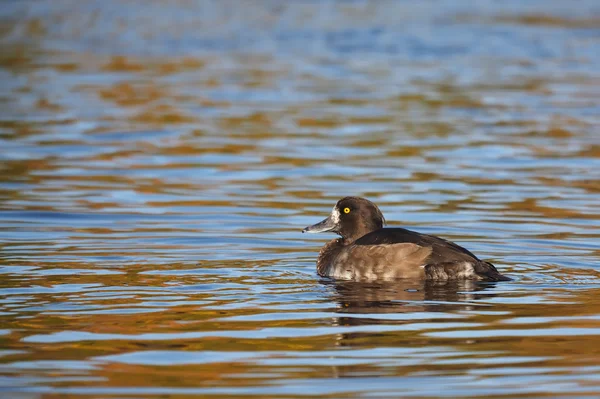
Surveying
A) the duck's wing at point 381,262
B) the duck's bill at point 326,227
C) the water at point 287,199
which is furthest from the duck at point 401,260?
the duck's bill at point 326,227

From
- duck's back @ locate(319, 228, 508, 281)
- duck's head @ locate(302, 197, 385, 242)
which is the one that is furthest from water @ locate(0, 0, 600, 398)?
duck's head @ locate(302, 197, 385, 242)

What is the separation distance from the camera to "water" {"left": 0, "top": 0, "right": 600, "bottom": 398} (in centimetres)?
693

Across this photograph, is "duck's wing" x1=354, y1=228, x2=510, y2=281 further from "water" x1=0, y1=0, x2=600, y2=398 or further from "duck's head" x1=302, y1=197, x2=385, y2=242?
"duck's head" x1=302, y1=197, x2=385, y2=242

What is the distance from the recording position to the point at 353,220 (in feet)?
34.8

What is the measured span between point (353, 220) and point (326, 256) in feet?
1.97

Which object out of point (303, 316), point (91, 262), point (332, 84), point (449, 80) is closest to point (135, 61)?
point (332, 84)

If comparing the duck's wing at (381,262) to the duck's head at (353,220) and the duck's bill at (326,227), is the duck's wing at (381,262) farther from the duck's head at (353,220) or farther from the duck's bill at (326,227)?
the duck's bill at (326,227)

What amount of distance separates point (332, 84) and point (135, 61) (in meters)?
5.44

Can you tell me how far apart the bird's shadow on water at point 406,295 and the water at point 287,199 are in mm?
39

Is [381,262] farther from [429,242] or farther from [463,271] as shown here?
[463,271]

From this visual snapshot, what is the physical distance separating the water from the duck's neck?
0.55 feet

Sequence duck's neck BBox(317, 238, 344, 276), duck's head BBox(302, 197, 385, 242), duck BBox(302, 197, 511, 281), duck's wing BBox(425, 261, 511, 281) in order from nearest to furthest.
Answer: duck's wing BBox(425, 261, 511, 281)
duck BBox(302, 197, 511, 281)
duck's neck BBox(317, 238, 344, 276)
duck's head BBox(302, 197, 385, 242)

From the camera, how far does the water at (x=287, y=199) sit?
273 inches

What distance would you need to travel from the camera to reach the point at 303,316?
8.13 m
